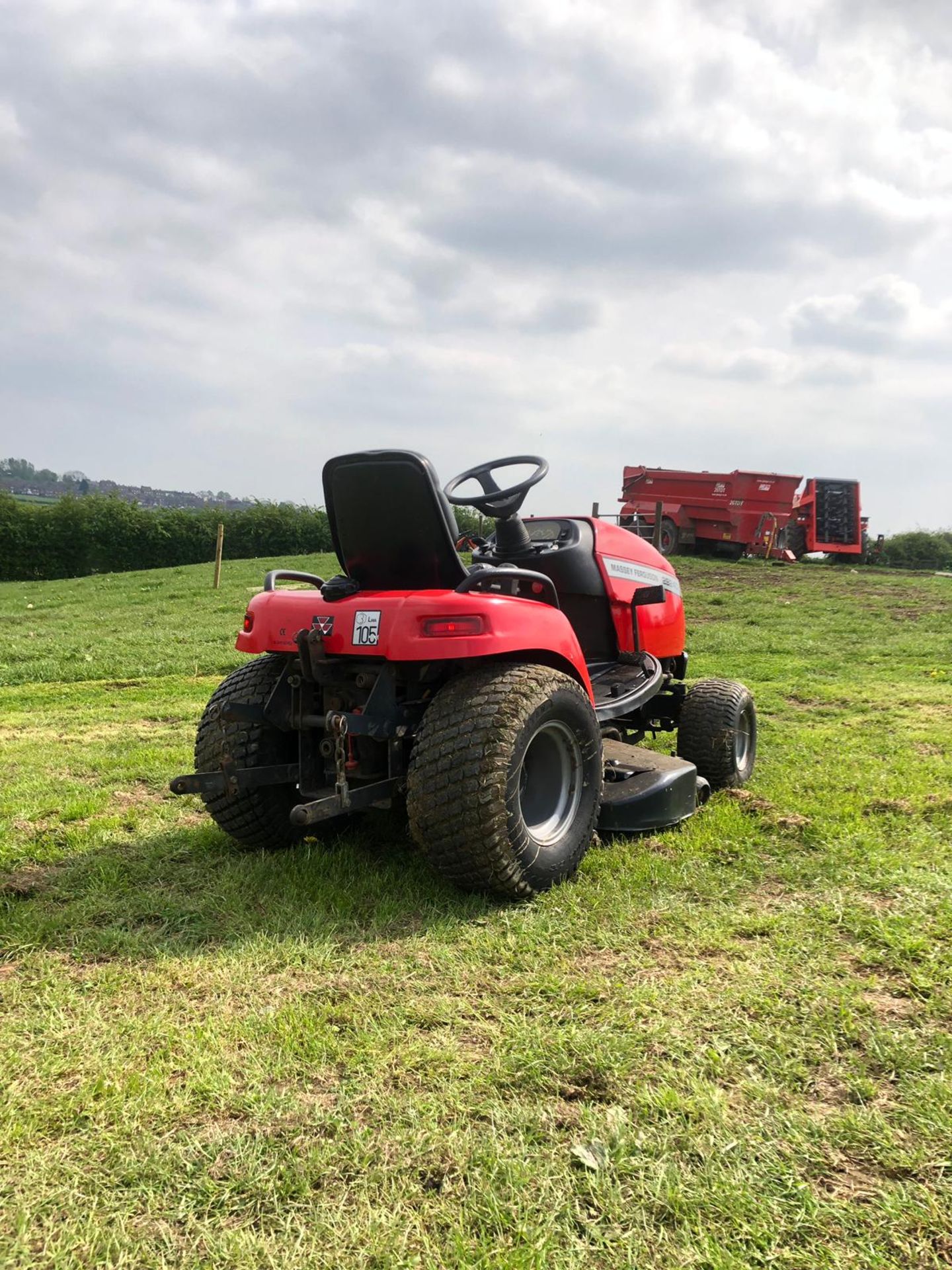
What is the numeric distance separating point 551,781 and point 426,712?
2.15ft

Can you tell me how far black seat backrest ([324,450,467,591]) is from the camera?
325 cm

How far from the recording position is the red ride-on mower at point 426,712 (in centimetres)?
305

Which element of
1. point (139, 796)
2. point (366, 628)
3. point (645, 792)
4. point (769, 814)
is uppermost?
point (366, 628)

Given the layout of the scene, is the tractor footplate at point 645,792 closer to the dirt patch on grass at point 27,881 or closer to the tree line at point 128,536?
the dirt patch on grass at point 27,881

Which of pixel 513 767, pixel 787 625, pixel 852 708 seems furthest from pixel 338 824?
pixel 787 625

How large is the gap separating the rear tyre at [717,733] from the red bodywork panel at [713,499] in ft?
48.3

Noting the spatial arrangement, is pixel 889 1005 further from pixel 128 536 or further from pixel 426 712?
pixel 128 536

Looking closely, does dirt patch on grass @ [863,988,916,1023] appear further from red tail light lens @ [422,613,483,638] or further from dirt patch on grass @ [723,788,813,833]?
red tail light lens @ [422,613,483,638]

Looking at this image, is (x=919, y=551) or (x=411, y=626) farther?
(x=919, y=551)

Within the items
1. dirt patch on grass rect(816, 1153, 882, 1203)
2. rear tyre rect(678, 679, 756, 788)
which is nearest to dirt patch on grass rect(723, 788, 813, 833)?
rear tyre rect(678, 679, 756, 788)

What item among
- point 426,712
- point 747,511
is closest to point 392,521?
point 426,712

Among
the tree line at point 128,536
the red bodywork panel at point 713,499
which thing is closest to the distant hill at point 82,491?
the tree line at point 128,536

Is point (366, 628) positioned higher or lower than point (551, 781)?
higher

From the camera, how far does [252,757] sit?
357cm
